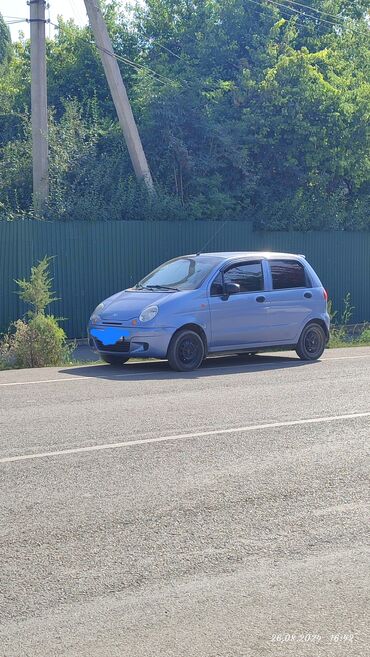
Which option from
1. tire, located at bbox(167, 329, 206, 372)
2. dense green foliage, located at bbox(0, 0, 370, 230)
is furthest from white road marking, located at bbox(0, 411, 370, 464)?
dense green foliage, located at bbox(0, 0, 370, 230)

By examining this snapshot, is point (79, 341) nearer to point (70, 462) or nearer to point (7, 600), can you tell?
point (70, 462)

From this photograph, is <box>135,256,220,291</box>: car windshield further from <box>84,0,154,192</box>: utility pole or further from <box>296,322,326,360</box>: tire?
<box>84,0,154,192</box>: utility pole

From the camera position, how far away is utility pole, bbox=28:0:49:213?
61.9 ft

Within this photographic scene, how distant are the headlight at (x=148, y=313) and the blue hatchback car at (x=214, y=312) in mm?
14

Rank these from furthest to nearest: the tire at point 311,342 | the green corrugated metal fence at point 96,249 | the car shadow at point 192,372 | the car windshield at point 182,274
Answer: the green corrugated metal fence at point 96,249
the tire at point 311,342
the car windshield at point 182,274
the car shadow at point 192,372

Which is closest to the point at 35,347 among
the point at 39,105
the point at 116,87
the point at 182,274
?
the point at 182,274

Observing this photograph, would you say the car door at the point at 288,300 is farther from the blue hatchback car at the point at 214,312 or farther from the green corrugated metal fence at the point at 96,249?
the green corrugated metal fence at the point at 96,249

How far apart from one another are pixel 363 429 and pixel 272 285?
6.24 metres

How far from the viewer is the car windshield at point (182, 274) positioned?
14.6m

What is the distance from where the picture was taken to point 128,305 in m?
14.2

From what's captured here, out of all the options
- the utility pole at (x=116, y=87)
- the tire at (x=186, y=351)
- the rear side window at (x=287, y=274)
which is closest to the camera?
the tire at (x=186, y=351)

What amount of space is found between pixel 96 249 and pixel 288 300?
214 inches

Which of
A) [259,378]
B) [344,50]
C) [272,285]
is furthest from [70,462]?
[344,50]

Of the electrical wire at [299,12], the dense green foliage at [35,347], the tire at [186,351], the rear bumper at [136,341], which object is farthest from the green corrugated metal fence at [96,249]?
the electrical wire at [299,12]
